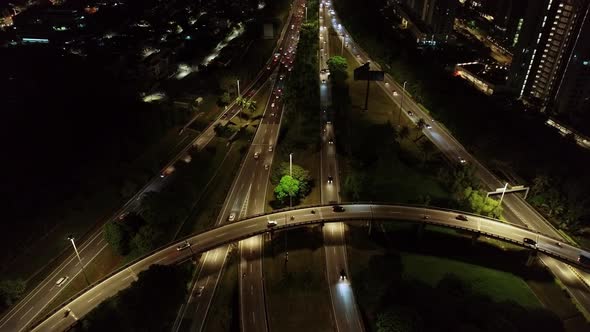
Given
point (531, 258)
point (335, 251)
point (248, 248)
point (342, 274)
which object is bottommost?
point (248, 248)

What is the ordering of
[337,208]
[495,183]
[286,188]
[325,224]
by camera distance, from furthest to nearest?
[495,183] < [286,188] < [325,224] < [337,208]

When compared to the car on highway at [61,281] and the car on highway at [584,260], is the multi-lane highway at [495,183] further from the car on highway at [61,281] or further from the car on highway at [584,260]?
the car on highway at [61,281]

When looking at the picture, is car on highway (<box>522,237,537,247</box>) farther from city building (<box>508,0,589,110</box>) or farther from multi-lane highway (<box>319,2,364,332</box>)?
city building (<box>508,0,589,110</box>)

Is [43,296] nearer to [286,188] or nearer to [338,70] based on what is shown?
[286,188]

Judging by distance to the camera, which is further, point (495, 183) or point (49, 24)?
point (49, 24)

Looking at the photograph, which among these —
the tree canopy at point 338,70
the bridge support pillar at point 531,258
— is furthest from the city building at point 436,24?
the bridge support pillar at point 531,258

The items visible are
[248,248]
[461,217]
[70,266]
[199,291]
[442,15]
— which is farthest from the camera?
[442,15]

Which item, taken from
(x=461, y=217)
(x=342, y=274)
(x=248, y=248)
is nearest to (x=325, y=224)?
(x=342, y=274)

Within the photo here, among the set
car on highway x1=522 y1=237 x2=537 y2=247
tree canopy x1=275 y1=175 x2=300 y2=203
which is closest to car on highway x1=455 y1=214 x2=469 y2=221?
car on highway x1=522 y1=237 x2=537 y2=247
